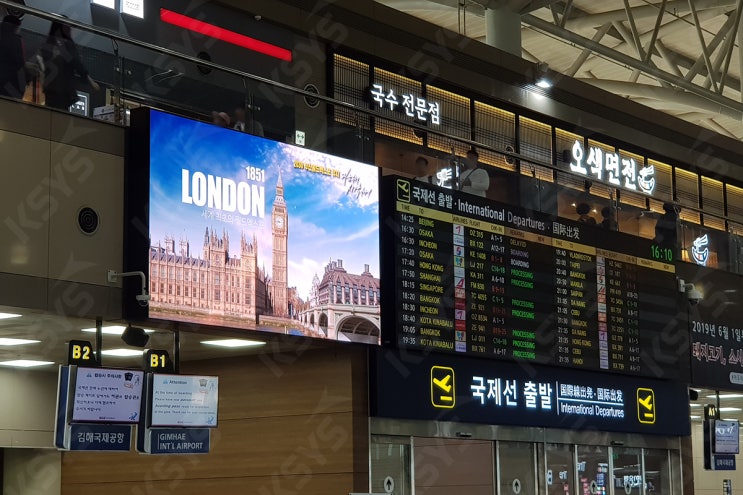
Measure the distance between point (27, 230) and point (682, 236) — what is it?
7981 millimetres

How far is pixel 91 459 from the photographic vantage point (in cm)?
1084

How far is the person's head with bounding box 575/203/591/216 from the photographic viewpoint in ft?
39.0

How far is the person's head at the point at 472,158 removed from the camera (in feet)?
36.2

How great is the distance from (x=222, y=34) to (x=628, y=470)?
5956 mm

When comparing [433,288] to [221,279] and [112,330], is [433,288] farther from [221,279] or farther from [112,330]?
[112,330]

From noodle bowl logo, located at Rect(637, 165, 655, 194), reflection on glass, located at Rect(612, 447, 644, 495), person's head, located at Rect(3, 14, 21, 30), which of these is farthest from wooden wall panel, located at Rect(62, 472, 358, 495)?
noodle bowl logo, located at Rect(637, 165, 655, 194)

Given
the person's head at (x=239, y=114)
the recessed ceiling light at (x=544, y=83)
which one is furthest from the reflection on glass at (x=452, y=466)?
the recessed ceiling light at (x=544, y=83)

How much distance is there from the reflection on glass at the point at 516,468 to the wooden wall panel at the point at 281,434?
6.11 ft

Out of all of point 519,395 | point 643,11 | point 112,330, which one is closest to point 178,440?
point 112,330

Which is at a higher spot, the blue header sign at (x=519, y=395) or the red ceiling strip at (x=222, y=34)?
the red ceiling strip at (x=222, y=34)

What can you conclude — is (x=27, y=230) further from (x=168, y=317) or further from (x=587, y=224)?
(x=587, y=224)

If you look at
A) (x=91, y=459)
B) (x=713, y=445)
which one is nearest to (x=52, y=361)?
(x=91, y=459)

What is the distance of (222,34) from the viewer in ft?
37.8

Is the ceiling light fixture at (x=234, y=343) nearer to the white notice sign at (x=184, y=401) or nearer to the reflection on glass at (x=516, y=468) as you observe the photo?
the white notice sign at (x=184, y=401)
